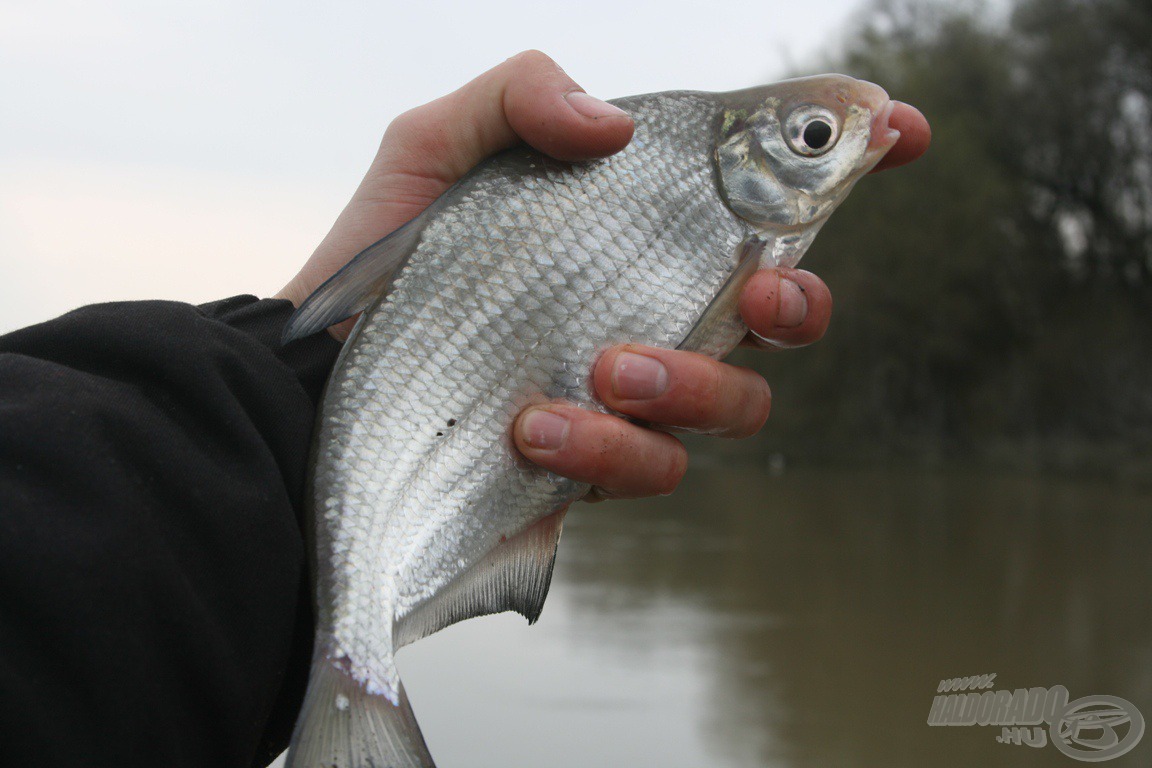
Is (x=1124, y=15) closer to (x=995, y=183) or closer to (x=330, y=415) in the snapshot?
(x=995, y=183)

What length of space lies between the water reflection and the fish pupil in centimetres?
372

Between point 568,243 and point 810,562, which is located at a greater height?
point 810,562

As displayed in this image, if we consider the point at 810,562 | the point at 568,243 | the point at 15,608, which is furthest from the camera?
the point at 810,562

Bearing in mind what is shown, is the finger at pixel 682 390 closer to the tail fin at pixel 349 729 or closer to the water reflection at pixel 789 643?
the tail fin at pixel 349 729

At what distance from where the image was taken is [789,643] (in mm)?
7262

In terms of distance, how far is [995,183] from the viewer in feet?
70.0

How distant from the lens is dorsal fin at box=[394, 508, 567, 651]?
1.96m

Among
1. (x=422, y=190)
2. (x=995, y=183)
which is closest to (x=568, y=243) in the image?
(x=422, y=190)

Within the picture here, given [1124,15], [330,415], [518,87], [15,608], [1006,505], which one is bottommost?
[15,608]

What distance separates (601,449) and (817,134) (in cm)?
78

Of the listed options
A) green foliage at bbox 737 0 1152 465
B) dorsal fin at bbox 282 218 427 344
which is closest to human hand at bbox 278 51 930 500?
dorsal fin at bbox 282 218 427 344

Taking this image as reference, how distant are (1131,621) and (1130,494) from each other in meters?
7.49

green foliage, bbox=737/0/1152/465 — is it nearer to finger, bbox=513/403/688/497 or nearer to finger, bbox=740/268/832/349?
finger, bbox=740/268/832/349

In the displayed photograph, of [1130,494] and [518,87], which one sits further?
[1130,494]
